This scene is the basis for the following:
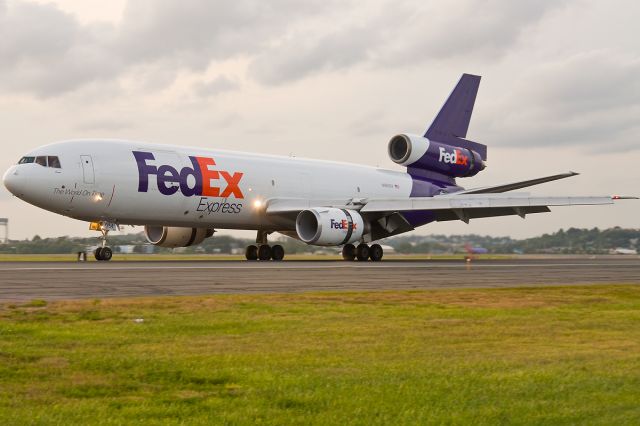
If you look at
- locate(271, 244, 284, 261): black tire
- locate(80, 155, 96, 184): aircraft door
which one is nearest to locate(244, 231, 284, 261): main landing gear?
locate(271, 244, 284, 261): black tire

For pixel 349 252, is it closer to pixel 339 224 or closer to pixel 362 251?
pixel 362 251

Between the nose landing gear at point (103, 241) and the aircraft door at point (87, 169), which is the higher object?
the aircraft door at point (87, 169)

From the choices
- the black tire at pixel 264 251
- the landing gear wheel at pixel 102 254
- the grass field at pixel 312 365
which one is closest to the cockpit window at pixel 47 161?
the landing gear wheel at pixel 102 254

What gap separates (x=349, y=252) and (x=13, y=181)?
13.4 m

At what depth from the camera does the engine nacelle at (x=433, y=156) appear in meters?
39.6

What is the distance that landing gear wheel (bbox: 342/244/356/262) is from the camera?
1324 inches

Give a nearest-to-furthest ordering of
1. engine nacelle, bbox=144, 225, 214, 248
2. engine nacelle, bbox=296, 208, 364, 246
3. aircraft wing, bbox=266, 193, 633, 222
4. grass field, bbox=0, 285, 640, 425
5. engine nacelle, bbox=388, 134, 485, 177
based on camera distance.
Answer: grass field, bbox=0, 285, 640, 425 → engine nacelle, bbox=296, 208, 364, 246 → aircraft wing, bbox=266, 193, 633, 222 → engine nacelle, bbox=144, 225, 214, 248 → engine nacelle, bbox=388, 134, 485, 177

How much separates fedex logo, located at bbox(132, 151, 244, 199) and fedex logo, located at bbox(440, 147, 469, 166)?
12634 millimetres

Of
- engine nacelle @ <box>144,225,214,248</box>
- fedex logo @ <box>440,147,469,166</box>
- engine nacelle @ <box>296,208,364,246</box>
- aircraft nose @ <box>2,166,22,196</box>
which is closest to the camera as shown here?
aircraft nose @ <box>2,166,22,196</box>

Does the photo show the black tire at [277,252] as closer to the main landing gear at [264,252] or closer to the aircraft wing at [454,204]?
the main landing gear at [264,252]

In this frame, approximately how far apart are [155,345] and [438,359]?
2.79 m

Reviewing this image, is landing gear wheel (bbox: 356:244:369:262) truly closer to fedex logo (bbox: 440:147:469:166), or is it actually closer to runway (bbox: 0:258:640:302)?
fedex logo (bbox: 440:147:469:166)

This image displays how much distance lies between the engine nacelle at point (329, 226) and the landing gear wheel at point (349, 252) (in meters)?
0.94

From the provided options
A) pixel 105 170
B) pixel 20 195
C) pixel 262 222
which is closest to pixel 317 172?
pixel 262 222
